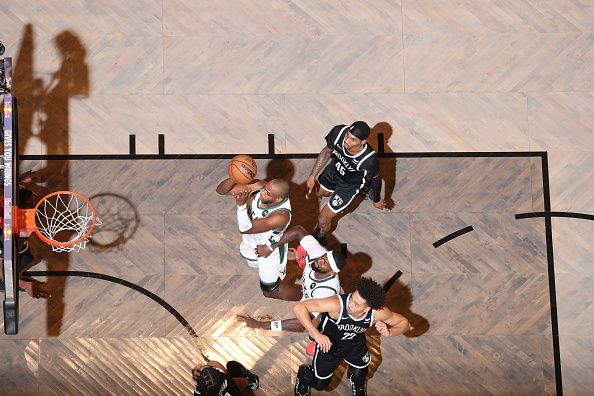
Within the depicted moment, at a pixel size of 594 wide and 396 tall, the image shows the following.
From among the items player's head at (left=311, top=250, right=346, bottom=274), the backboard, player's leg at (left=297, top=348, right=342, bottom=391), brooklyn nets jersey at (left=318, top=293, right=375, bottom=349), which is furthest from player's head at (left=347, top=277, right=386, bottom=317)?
the backboard

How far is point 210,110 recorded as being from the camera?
24.7ft

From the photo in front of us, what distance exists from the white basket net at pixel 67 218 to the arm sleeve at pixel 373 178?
122 inches

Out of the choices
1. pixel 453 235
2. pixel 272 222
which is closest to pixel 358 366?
pixel 272 222

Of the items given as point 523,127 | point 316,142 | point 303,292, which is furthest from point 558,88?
point 303,292

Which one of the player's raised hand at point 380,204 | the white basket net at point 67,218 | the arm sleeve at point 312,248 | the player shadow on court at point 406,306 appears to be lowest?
the player shadow on court at point 406,306

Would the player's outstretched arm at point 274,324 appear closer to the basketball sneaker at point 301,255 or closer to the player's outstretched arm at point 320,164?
the basketball sneaker at point 301,255

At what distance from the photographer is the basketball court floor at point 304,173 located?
7.21 m

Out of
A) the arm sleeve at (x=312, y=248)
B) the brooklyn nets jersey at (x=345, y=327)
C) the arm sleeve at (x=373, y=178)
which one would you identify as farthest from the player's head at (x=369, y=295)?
the arm sleeve at (x=373, y=178)

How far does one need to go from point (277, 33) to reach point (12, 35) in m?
3.13

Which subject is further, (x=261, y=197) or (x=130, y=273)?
(x=130, y=273)

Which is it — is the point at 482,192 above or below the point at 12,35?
below

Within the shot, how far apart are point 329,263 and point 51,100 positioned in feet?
12.7

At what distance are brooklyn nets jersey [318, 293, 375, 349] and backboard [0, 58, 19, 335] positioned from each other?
10.1 feet

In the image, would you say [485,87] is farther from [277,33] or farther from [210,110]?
[210,110]
